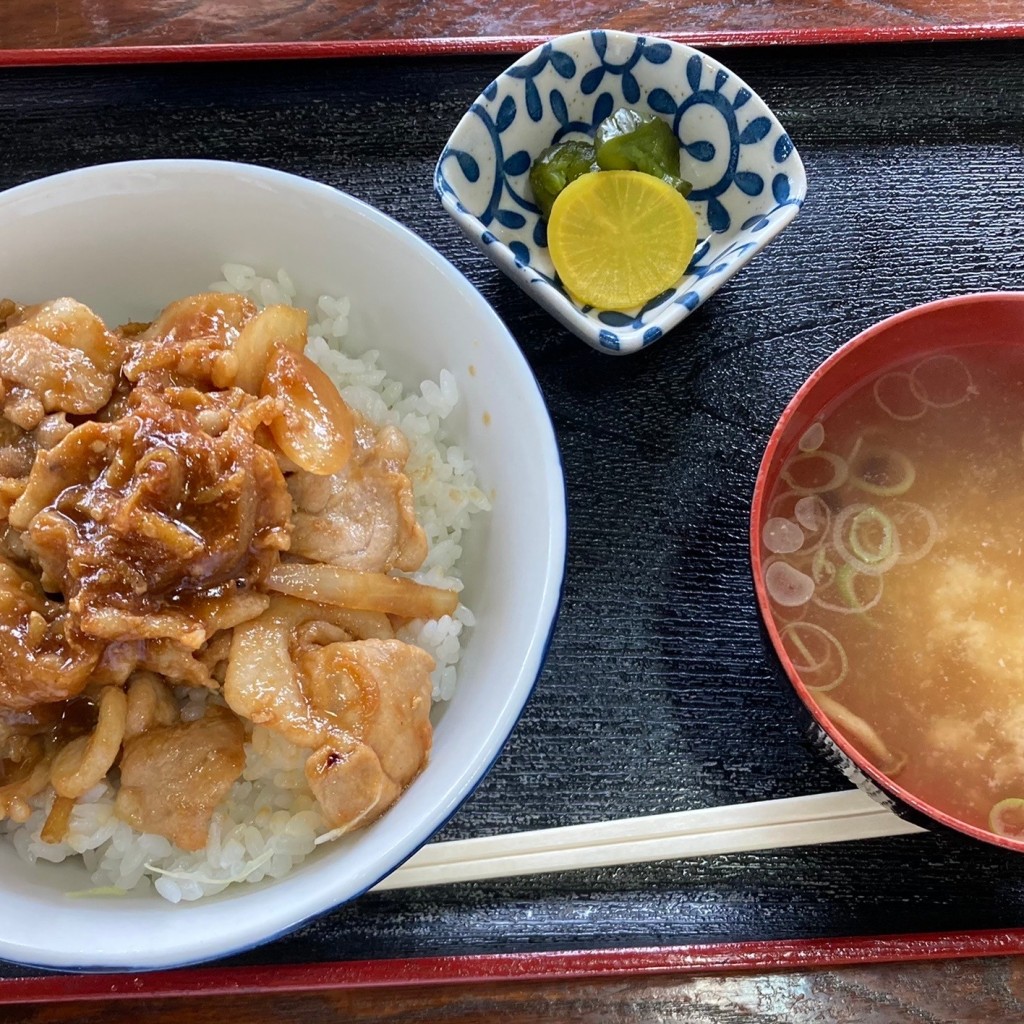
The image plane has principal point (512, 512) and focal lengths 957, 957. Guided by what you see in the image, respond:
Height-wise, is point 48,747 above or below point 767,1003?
above

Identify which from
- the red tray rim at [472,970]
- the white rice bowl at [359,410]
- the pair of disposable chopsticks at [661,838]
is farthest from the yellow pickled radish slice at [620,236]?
the red tray rim at [472,970]

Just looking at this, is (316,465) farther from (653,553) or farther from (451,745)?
(653,553)

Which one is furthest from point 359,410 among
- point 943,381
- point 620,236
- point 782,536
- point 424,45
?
point 943,381

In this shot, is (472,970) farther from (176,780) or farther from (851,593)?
Result: (851,593)

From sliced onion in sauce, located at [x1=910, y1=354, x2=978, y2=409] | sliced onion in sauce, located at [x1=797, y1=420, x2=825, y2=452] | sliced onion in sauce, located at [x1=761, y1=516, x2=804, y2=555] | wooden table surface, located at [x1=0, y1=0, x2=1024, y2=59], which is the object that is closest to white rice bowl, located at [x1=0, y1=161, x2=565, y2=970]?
sliced onion in sauce, located at [x1=761, y1=516, x2=804, y2=555]

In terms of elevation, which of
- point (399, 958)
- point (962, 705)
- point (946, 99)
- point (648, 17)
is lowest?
point (399, 958)

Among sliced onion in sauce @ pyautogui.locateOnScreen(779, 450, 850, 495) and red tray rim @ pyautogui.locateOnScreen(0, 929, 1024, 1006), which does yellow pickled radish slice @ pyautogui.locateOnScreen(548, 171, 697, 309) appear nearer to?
sliced onion in sauce @ pyautogui.locateOnScreen(779, 450, 850, 495)

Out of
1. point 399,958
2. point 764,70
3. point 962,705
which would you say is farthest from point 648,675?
point 764,70
